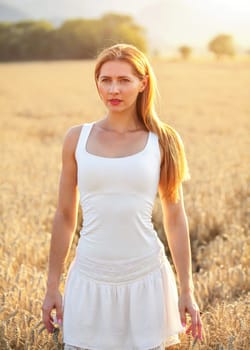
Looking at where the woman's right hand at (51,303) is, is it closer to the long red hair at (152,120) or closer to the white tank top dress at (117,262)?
the white tank top dress at (117,262)

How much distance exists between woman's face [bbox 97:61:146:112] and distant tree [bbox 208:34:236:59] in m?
69.2

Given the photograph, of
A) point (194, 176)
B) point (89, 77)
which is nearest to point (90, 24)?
point (89, 77)

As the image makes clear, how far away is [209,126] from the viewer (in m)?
14.1

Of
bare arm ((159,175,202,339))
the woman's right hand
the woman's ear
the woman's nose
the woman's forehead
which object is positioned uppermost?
the woman's forehead

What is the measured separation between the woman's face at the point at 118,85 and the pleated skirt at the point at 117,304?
61 cm

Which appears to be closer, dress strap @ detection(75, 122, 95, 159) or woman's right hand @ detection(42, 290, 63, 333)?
dress strap @ detection(75, 122, 95, 159)

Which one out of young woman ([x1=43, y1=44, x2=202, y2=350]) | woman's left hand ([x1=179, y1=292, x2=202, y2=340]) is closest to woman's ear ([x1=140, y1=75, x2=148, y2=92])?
young woman ([x1=43, y1=44, x2=202, y2=350])

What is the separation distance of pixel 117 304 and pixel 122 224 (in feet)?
1.06

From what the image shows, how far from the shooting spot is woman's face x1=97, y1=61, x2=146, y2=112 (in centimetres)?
223

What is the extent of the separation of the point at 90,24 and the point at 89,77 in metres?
36.7

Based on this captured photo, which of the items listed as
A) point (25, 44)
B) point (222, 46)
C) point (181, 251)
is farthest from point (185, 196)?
point (222, 46)

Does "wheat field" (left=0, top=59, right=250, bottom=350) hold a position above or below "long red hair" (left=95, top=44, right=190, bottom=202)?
below

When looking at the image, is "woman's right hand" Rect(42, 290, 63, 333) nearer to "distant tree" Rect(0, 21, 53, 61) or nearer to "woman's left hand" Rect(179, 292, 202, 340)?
"woman's left hand" Rect(179, 292, 202, 340)

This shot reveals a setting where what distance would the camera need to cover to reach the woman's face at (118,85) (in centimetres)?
223
